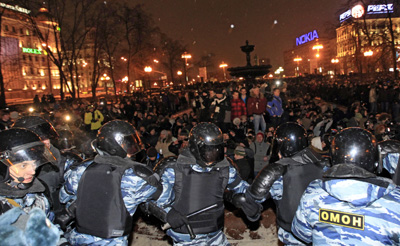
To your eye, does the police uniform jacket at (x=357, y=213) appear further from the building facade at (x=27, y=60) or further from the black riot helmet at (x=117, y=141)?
the building facade at (x=27, y=60)

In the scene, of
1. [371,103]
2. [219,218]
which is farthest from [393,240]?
[371,103]

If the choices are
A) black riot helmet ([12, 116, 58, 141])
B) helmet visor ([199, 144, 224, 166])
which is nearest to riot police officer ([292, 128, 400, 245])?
helmet visor ([199, 144, 224, 166])

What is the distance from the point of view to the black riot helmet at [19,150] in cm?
275

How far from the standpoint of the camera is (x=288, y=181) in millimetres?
3162

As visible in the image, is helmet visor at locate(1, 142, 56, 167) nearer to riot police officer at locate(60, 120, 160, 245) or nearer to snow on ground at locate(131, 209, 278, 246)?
riot police officer at locate(60, 120, 160, 245)

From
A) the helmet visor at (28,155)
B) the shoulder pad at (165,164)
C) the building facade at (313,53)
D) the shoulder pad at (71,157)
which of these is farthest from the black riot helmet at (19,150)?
the building facade at (313,53)

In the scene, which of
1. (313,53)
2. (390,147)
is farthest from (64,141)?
(313,53)

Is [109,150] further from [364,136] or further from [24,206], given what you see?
[364,136]

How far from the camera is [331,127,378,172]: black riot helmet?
A: 2.49 m

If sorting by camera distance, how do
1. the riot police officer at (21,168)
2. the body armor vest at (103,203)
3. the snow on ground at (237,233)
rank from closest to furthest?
the riot police officer at (21,168)
the body armor vest at (103,203)
the snow on ground at (237,233)

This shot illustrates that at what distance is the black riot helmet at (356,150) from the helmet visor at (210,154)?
1263 millimetres

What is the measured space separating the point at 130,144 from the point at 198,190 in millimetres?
899

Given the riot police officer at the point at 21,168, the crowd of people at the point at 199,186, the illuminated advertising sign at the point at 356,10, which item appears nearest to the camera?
the crowd of people at the point at 199,186

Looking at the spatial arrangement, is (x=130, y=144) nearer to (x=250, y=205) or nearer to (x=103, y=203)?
(x=103, y=203)
